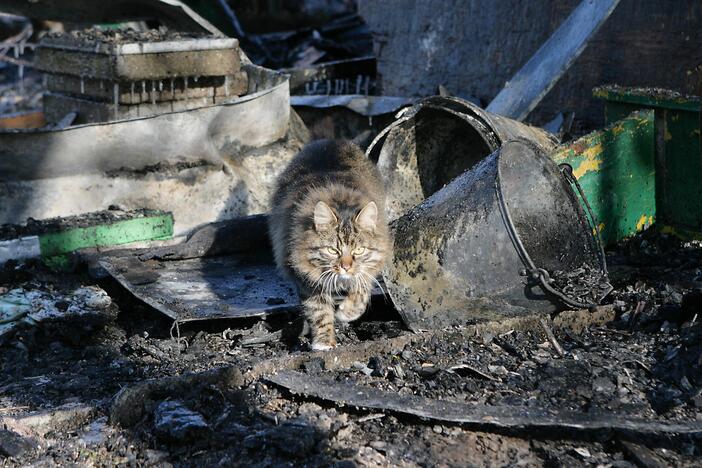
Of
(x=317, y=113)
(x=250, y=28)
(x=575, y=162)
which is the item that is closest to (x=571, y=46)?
(x=575, y=162)

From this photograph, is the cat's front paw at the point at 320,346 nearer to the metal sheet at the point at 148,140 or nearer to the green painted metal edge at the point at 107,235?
the green painted metal edge at the point at 107,235

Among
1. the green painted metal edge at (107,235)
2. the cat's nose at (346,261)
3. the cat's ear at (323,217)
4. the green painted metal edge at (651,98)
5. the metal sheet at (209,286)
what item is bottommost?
the metal sheet at (209,286)

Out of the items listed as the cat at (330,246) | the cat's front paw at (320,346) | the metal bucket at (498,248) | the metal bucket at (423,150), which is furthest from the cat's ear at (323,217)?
the metal bucket at (423,150)

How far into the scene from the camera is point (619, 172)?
19.9 feet

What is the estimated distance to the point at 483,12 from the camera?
331 inches

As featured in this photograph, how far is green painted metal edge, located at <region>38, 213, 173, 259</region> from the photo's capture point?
20.1ft

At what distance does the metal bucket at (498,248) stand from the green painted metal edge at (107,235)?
2156mm

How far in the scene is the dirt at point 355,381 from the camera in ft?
11.9

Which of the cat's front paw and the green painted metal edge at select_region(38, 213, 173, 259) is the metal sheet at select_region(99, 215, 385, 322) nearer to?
the green painted metal edge at select_region(38, 213, 173, 259)

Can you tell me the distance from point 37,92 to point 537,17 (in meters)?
6.68

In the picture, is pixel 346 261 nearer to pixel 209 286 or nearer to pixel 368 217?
pixel 368 217

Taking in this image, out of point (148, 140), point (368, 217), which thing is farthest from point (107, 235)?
point (368, 217)

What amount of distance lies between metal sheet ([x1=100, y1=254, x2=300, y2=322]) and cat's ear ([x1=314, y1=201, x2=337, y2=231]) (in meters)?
0.72

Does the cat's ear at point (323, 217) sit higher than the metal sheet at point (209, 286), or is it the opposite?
the cat's ear at point (323, 217)
